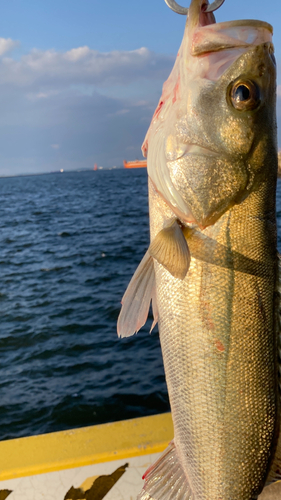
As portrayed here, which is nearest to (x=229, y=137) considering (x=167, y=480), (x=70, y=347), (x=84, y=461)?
(x=167, y=480)

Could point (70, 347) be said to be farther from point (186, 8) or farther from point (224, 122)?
point (186, 8)

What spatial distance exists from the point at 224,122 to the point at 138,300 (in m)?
0.89

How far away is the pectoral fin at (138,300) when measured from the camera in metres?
2.00

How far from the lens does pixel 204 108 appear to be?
5.85 feet

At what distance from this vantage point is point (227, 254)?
5.83ft

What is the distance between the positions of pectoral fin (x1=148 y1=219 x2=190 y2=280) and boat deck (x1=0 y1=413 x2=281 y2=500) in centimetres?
226

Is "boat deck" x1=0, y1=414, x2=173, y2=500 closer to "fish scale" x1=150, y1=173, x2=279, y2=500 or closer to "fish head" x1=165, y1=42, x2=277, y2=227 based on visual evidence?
"fish scale" x1=150, y1=173, x2=279, y2=500

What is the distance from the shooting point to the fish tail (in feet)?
6.49

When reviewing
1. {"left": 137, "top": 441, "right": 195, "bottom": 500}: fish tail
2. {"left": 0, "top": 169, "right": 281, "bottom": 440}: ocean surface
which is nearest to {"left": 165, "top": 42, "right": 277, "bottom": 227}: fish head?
{"left": 137, "top": 441, "right": 195, "bottom": 500}: fish tail

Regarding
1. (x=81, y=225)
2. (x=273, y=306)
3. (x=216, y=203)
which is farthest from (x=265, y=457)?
(x=81, y=225)

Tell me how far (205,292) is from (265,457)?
0.75 m

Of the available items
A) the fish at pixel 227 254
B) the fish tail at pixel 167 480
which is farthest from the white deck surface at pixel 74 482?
the fish at pixel 227 254

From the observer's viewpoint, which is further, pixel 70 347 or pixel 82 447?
pixel 70 347

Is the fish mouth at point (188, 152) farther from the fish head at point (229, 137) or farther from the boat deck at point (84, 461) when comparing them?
the boat deck at point (84, 461)
